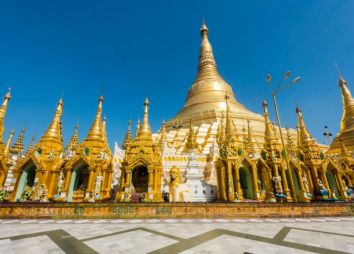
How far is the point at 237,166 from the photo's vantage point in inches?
651

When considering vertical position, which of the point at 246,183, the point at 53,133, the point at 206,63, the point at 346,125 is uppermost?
the point at 206,63

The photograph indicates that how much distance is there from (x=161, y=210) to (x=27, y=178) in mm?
14597

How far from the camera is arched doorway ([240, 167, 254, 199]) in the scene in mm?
16875

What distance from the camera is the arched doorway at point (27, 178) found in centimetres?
1650

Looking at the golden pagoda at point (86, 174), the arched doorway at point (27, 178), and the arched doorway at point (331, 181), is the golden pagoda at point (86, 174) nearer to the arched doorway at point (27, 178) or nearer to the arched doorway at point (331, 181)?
the arched doorway at point (27, 178)

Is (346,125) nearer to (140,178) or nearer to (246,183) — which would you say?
(246,183)

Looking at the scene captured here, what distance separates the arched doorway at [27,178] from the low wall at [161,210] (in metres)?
8.47

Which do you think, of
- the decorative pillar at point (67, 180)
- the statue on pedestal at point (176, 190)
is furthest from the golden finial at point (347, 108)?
the decorative pillar at point (67, 180)

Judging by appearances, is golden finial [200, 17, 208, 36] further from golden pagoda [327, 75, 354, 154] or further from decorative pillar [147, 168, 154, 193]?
decorative pillar [147, 168, 154, 193]

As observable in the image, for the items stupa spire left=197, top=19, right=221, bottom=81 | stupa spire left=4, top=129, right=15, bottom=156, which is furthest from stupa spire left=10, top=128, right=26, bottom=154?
stupa spire left=197, top=19, right=221, bottom=81

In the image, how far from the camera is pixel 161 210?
10234 mm

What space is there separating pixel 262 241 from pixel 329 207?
8.38 metres

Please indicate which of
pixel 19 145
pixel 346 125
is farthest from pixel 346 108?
pixel 19 145

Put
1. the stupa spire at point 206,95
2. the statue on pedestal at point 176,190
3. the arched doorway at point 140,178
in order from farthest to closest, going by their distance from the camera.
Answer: the stupa spire at point 206,95 < the arched doorway at point 140,178 < the statue on pedestal at point 176,190
